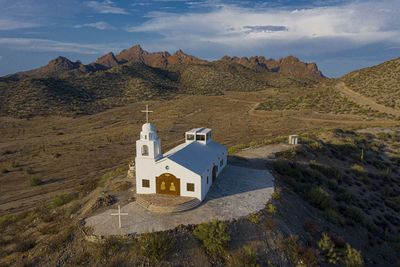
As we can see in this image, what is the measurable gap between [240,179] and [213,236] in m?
8.43

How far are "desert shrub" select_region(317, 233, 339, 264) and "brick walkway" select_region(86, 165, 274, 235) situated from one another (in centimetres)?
360

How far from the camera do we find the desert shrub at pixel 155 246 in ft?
47.4

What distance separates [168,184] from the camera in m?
19.4

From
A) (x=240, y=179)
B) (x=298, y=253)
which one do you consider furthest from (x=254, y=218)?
(x=240, y=179)

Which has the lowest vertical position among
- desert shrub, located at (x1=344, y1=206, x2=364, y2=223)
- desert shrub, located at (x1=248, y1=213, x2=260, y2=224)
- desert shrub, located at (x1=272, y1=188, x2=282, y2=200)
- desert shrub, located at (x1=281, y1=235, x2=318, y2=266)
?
desert shrub, located at (x1=344, y1=206, x2=364, y2=223)

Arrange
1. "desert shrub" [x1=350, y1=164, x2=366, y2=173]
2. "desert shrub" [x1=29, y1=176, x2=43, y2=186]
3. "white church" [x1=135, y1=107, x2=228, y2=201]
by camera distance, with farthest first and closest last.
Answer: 1. "desert shrub" [x1=350, y1=164, x2=366, y2=173]
2. "desert shrub" [x1=29, y1=176, x2=43, y2=186]
3. "white church" [x1=135, y1=107, x2=228, y2=201]

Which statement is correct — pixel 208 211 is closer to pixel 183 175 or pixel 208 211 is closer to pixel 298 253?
pixel 183 175

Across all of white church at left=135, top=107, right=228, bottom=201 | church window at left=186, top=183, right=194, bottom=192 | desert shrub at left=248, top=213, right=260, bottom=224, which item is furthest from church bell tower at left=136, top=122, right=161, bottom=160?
desert shrub at left=248, top=213, right=260, bottom=224

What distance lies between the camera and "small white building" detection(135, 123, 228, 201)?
1900 cm

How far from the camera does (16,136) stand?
52.6 metres

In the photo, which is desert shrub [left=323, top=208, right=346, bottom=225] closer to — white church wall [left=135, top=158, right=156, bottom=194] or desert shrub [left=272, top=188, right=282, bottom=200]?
desert shrub [left=272, top=188, right=282, bottom=200]

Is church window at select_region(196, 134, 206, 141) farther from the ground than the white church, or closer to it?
farther from the ground

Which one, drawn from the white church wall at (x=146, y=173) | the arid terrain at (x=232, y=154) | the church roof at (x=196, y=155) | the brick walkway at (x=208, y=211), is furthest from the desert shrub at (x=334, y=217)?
the white church wall at (x=146, y=173)

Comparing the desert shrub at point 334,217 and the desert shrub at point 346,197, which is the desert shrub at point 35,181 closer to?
the desert shrub at point 334,217
